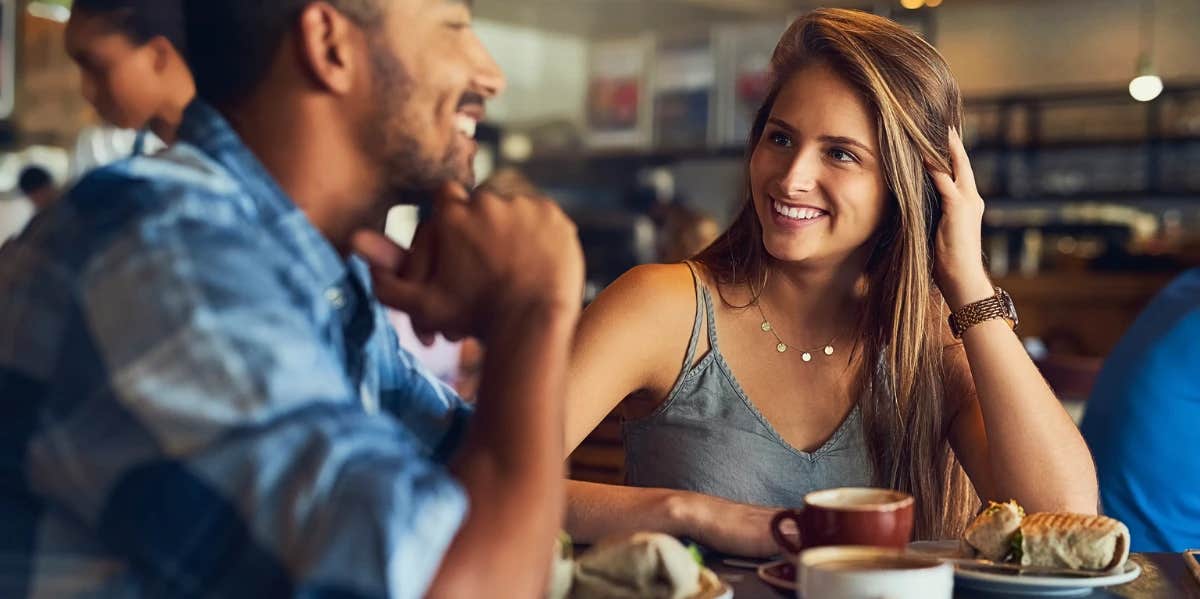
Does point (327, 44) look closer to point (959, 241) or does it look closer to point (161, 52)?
point (959, 241)

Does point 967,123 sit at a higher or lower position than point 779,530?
higher

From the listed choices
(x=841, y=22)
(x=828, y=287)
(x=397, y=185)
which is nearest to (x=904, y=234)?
(x=828, y=287)

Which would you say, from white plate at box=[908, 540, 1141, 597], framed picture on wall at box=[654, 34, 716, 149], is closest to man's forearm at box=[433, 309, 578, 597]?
white plate at box=[908, 540, 1141, 597]

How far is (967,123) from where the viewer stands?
10.4 m

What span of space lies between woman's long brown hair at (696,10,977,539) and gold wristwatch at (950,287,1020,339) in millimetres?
84

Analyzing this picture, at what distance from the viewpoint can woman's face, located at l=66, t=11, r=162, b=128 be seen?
2.46m

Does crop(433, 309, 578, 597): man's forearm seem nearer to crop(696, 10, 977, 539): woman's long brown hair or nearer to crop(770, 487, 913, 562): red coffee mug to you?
crop(770, 487, 913, 562): red coffee mug

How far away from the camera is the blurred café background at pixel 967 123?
772cm

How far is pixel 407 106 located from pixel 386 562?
1.41 ft

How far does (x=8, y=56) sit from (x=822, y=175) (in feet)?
23.6

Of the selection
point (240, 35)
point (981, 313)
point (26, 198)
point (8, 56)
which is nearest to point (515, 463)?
point (240, 35)

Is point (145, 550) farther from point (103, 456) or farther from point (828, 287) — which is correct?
point (828, 287)

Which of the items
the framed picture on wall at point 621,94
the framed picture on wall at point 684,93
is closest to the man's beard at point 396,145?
the framed picture on wall at point 684,93

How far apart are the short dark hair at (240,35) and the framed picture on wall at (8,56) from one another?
24.4 ft
